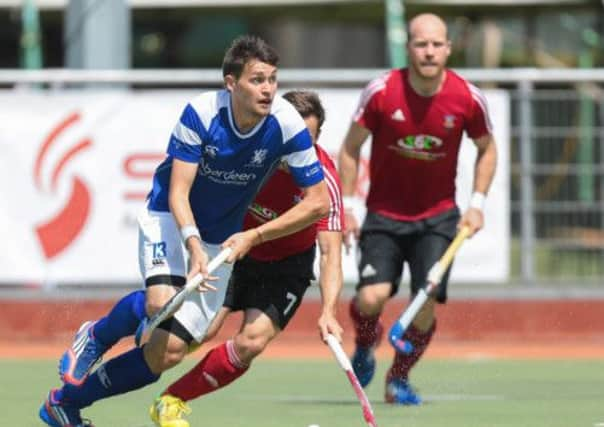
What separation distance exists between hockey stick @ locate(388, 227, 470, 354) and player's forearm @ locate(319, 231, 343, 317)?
1.00 metres

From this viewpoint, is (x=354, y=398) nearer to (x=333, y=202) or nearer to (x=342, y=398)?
(x=342, y=398)

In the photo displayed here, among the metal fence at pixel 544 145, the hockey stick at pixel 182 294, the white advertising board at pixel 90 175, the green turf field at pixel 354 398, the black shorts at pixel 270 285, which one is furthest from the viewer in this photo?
the metal fence at pixel 544 145

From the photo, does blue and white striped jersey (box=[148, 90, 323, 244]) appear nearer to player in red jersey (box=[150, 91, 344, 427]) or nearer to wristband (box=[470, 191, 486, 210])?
player in red jersey (box=[150, 91, 344, 427])

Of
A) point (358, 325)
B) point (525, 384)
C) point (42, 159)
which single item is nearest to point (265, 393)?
point (358, 325)

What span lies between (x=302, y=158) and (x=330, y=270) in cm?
62

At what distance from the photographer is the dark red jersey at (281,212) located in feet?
28.8

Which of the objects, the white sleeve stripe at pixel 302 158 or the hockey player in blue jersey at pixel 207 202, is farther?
the white sleeve stripe at pixel 302 158

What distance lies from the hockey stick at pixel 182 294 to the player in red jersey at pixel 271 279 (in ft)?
1.42

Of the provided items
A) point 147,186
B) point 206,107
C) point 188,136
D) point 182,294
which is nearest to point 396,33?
point 147,186

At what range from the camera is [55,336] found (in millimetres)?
14055

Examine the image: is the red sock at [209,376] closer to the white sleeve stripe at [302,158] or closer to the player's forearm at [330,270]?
the player's forearm at [330,270]

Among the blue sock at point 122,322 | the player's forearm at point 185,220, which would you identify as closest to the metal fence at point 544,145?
the blue sock at point 122,322

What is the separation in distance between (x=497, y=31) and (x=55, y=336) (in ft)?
21.1

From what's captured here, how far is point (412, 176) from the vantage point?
34.1 ft
